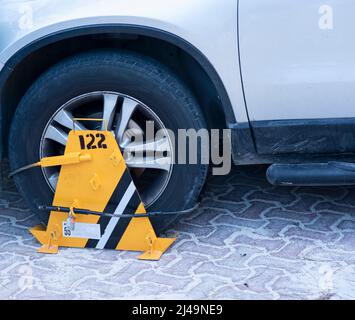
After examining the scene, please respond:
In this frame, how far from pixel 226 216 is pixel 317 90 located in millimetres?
1012

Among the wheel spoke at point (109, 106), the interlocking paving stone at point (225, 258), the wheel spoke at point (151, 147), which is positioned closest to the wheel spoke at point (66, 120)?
the wheel spoke at point (109, 106)

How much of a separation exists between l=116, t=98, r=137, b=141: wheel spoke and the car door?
0.58 m

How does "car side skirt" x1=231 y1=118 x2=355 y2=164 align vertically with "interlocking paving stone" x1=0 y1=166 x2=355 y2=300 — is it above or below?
above

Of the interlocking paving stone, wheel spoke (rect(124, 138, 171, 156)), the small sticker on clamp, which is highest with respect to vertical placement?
wheel spoke (rect(124, 138, 171, 156))

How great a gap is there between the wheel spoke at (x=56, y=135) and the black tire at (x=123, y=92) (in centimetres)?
4

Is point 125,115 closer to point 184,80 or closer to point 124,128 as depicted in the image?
point 124,128

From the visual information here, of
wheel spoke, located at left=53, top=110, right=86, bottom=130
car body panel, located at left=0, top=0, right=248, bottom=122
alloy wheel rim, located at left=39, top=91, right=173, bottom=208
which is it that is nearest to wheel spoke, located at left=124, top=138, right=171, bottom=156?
alloy wheel rim, located at left=39, top=91, right=173, bottom=208

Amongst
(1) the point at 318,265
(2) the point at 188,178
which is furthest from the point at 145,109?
(1) the point at 318,265

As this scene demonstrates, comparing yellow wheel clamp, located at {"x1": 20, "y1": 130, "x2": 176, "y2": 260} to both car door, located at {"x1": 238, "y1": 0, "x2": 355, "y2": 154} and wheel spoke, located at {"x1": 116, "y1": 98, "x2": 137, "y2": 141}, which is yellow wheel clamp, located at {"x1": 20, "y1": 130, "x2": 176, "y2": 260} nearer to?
wheel spoke, located at {"x1": 116, "y1": 98, "x2": 137, "y2": 141}

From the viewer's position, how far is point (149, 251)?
3736 mm

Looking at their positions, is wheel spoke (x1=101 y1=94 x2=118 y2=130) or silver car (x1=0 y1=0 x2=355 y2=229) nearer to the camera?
silver car (x1=0 y1=0 x2=355 y2=229)

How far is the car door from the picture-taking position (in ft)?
11.2

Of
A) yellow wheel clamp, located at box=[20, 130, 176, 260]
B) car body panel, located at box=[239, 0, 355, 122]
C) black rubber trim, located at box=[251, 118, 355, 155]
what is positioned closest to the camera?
car body panel, located at box=[239, 0, 355, 122]

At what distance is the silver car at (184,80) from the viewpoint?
3.43m
